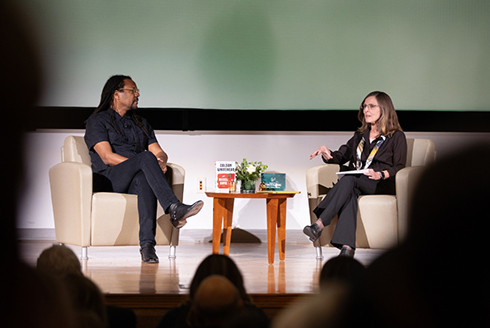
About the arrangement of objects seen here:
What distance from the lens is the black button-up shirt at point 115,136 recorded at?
2.84 meters

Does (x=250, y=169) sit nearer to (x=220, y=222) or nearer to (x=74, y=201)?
(x=220, y=222)

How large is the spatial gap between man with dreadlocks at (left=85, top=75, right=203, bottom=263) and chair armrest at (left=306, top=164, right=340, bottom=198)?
3.05ft

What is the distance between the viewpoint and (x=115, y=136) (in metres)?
2.95

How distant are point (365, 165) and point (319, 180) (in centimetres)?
31

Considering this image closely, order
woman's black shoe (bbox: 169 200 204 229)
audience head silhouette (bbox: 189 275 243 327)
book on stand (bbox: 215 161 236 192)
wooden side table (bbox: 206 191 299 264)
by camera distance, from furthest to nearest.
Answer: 1. book on stand (bbox: 215 161 236 192)
2. wooden side table (bbox: 206 191 299 264)
3. woman's black shoe (bbox: 169 200 204 229)
4. audience head silhouette (bbox: 189 275 243 327)

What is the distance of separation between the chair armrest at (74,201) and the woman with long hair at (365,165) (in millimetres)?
1226

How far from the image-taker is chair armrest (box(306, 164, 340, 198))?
304 cm

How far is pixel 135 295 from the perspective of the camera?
1.31 metres

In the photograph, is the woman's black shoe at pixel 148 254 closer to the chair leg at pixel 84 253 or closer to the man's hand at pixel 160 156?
the chair leg at pixel 84 253

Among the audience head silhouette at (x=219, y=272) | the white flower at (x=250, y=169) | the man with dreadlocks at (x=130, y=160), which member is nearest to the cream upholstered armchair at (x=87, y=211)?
the man with dreadlocks at (x=130, y=160)

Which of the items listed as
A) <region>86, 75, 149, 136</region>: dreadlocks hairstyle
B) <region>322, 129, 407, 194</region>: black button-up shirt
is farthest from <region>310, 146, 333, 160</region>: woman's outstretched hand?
<region>86, 75, 149, 136</region>: dreadlocks hairstyle

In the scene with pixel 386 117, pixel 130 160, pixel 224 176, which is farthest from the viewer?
pixel 386 117

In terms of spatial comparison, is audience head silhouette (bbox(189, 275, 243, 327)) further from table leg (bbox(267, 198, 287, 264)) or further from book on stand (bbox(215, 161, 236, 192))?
book on stand (bbox(215, 161, 236, 192))

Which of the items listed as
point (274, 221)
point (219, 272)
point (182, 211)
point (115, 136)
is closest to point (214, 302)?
point (219, 272)
